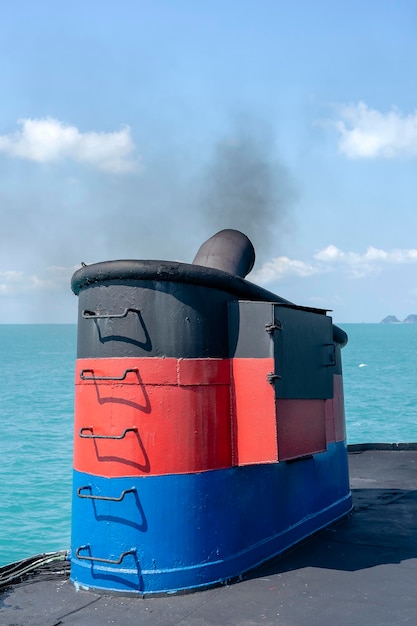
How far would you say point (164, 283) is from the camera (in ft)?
20.5

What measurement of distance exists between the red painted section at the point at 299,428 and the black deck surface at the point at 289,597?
1116 mm

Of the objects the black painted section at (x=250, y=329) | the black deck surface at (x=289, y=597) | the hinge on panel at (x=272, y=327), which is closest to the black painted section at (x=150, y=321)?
the black painted section at (x=250, y=329)

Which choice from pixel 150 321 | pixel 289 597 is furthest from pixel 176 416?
pixel 289 597

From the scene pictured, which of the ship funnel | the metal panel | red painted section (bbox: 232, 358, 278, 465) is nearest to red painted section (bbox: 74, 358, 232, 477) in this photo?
red painted section (bbox: 232, 358, 278, 465)

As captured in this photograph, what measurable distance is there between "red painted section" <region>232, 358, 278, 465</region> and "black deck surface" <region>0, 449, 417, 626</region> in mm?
1182

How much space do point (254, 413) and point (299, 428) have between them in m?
0.70

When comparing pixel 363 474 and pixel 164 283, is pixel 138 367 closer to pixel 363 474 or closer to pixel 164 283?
pixel 164 283

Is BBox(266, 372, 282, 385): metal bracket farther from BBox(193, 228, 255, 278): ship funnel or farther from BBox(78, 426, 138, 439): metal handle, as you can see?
BBox(193, 228, 255, 278): ship funnel

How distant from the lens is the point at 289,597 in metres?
5.90

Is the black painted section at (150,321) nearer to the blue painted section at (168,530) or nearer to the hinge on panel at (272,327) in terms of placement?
the hinge on panel at (272,327)

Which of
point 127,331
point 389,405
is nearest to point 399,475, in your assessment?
point 127,331

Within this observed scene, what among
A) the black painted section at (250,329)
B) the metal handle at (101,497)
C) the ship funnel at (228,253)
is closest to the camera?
the metal handle at (101,497)

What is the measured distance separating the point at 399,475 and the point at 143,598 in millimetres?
7163

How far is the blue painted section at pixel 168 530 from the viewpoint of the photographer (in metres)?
5.98
